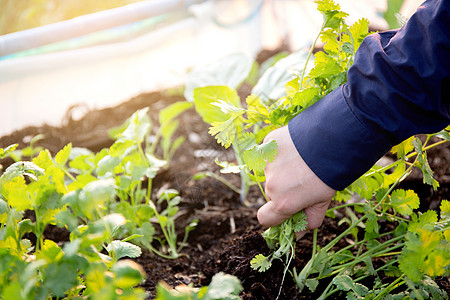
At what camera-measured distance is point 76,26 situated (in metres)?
1.25

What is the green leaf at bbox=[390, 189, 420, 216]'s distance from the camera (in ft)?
2.64

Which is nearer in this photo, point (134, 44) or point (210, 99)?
point (210, 99)

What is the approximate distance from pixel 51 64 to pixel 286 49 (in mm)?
975

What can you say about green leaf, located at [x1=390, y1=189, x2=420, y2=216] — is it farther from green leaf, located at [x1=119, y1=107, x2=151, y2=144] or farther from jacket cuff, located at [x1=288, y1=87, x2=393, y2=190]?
green leaf, located at [x1=119, y1=107, x2=151, y2=144]

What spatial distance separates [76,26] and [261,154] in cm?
80

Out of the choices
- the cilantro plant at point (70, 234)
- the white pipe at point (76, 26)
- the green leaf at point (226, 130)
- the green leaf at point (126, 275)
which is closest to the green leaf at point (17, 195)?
the cilantro plant at point (70, 234)

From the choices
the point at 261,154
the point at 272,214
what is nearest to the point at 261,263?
the point at 272,214

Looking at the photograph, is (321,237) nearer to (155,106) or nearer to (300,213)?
(300,213)

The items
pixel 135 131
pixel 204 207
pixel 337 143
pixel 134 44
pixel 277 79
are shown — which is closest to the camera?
pixel 337 143

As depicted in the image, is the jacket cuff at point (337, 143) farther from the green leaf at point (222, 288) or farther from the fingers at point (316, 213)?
the green leaf at point (222, 288)

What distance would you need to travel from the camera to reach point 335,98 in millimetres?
753

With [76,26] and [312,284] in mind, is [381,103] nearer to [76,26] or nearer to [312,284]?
[312,284]

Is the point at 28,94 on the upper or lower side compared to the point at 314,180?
upper

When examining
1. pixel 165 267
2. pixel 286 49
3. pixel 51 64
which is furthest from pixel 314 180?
pixel 286 49
